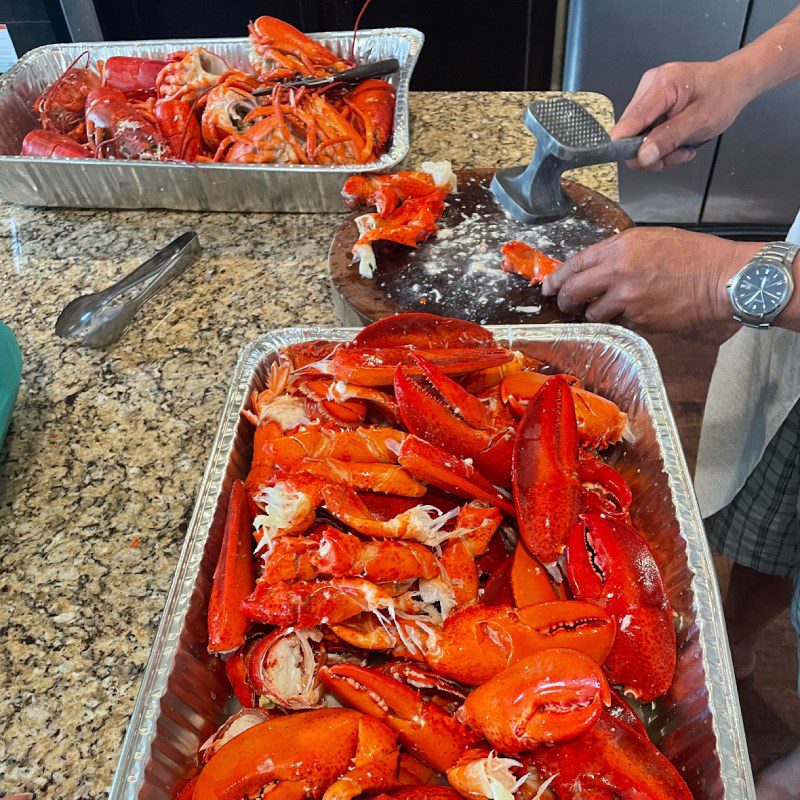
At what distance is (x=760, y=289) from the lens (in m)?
1.09

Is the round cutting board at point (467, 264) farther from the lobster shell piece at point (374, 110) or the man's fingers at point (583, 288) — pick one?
the lobster shell piece at point (374, 110)

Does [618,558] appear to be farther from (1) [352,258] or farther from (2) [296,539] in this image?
(1) [352,258]

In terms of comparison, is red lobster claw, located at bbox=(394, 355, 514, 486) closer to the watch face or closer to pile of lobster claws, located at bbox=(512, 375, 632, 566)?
pile of lobster claws, located at bbox=(512, 375, 632, 566)

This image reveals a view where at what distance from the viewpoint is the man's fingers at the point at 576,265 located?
4.17 ft

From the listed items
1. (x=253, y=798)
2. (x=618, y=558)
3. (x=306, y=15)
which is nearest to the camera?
(x=253, y=798)

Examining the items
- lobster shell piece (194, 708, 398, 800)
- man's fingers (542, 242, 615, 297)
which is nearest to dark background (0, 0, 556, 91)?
man's fingers (542, 242, 615, 297)

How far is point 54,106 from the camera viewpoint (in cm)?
208

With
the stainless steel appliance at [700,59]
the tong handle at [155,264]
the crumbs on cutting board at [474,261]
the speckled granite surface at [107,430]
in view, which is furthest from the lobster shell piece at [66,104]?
the stainless steel appliance at [700,59]

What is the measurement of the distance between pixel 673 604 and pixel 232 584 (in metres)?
0.58

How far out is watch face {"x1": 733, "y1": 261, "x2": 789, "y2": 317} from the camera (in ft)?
3.53

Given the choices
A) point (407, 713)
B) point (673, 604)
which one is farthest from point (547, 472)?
point (407, 713)

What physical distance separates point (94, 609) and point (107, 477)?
268mm

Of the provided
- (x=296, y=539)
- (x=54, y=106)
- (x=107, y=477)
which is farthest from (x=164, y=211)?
(x=296, y=539)

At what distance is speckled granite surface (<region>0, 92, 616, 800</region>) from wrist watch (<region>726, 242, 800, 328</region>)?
0.77 metres
